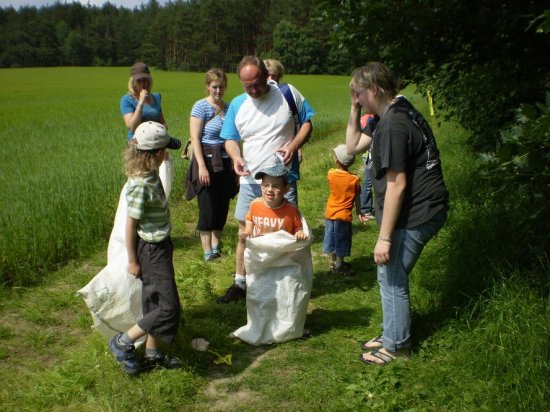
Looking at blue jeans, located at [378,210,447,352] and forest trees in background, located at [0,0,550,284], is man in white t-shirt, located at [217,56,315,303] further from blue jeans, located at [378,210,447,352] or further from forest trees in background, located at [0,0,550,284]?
blue jeans, located at [378,210,447,352]

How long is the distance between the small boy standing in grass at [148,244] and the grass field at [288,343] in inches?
11.3

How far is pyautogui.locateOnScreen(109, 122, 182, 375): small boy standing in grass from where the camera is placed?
3.23 meters

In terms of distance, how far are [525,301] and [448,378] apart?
71 centimetres

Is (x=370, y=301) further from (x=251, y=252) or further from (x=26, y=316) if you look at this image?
(x=26, y=316)

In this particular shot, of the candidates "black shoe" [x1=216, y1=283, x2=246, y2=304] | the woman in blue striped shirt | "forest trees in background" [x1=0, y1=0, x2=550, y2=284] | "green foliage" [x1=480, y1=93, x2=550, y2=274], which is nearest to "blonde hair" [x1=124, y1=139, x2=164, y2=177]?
"forest trees in background" [x1=0, y1=0, x2=550, y2=284]

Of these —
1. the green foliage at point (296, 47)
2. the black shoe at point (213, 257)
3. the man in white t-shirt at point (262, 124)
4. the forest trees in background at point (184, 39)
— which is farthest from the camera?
the forest trees in background at point (184, 39)

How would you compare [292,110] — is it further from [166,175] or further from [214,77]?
[214,77]

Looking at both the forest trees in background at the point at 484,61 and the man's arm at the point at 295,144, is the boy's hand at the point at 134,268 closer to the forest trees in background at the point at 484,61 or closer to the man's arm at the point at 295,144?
the man's arm at the point at 295,144

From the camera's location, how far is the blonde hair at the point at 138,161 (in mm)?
3232

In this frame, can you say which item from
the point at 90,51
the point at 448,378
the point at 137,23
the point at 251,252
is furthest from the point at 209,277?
the point at 137,23

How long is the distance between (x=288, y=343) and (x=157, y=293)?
1.16 metres

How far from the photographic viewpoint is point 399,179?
3.07 m

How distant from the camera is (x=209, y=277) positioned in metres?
5.32

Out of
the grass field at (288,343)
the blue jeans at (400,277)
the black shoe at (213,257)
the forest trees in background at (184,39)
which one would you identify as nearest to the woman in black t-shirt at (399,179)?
the blue jeans at (400,277)
